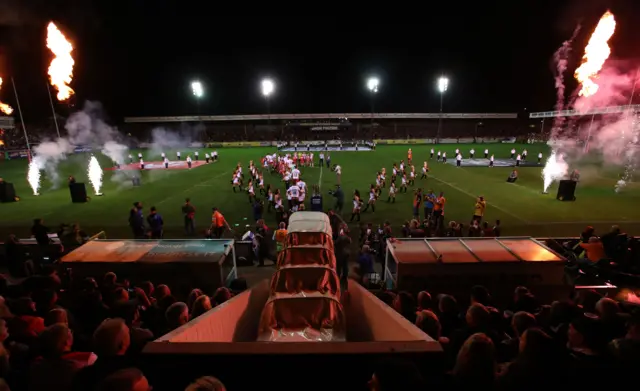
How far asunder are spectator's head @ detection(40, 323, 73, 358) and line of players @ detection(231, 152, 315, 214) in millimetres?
11080

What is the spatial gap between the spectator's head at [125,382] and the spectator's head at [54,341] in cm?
135

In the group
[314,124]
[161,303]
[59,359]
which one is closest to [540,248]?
[161,303]

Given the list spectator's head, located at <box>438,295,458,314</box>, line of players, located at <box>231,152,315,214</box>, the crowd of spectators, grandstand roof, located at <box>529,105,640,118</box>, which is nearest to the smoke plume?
grandstand roof, located at <box>529,105,640,118</box>

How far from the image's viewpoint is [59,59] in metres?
26.5

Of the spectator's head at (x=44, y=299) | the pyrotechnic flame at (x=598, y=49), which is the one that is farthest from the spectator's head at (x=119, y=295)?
the pyrotechnic flame at (x=598, y=49)

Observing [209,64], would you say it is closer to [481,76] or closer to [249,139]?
[249,139]

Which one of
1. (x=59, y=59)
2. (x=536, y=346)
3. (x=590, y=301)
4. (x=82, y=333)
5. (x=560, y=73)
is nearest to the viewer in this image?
(x=536, y=346)

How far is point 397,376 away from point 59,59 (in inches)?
1350

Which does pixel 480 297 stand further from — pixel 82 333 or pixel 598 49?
pixel 598 49

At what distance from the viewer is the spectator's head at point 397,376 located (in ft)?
7.23

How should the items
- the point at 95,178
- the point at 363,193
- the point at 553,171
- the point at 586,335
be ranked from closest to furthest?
the point at 586,335 < the point at 363,193 < the point at 95,178 < the point at 553,171

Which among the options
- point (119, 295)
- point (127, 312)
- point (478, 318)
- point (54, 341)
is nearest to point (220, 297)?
point (127, 312)

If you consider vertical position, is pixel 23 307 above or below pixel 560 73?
below

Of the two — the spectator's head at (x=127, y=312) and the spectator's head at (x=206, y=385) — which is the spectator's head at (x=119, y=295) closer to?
the spectator's head at (x=127, y=312)
